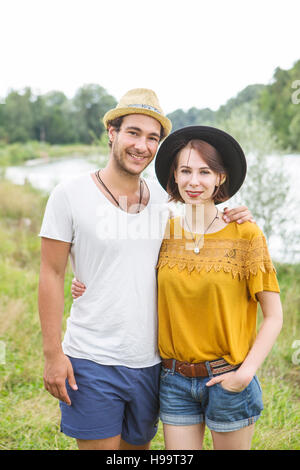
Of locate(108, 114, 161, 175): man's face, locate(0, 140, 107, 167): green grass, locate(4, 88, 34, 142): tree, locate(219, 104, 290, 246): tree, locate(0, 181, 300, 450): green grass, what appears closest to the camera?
locate(108, 114, 161, 175): man's face

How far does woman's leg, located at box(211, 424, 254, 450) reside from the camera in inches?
69.3

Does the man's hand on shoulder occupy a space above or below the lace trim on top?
above

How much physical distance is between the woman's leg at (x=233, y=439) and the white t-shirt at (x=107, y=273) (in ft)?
1.31

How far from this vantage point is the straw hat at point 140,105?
1.88 m

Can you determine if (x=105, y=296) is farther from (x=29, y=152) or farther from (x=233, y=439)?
(x=29, y=152)

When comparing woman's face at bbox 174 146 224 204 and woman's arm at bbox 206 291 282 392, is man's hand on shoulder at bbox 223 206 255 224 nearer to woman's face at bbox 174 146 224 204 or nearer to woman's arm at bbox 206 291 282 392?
woman's face at bbox 174 146 224 204

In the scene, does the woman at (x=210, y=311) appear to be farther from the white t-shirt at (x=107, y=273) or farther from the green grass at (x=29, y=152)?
the green grass at (x=29, y=152)

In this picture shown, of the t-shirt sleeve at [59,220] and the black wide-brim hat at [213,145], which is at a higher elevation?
the black wide-brim hat at [213,145]

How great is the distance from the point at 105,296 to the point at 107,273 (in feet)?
0.31

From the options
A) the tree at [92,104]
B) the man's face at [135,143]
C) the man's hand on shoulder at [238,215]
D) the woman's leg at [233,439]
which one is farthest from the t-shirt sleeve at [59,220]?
the tree at [92,104]

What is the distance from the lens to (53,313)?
1827 mm

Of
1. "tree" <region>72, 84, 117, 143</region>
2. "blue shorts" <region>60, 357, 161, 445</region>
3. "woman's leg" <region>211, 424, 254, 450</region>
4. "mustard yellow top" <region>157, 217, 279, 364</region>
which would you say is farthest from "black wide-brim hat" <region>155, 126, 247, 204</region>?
"tree" <region>72, 84, 117, 143</region>

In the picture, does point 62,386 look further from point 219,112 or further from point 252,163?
point 219,112

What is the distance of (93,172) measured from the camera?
196cm
